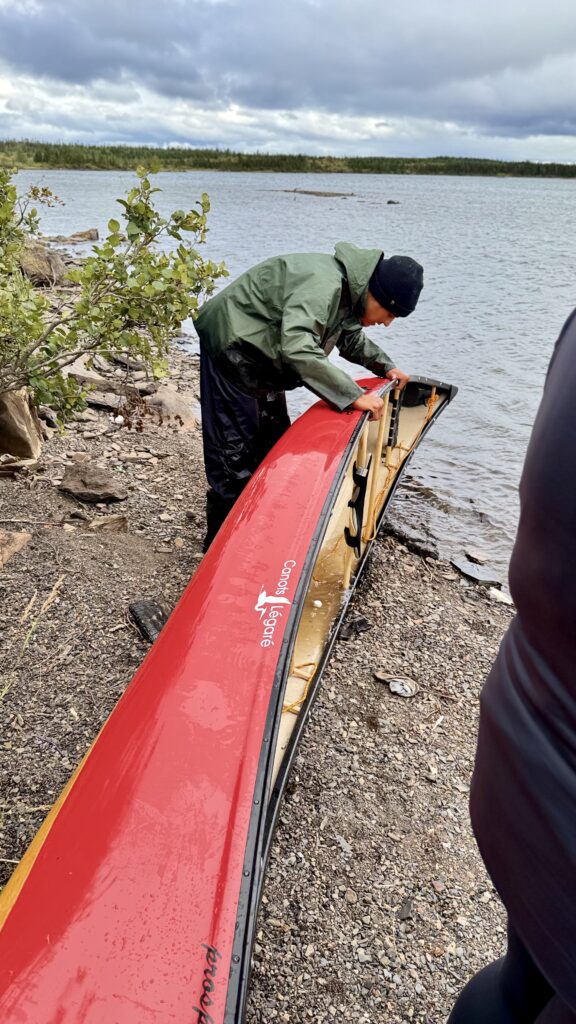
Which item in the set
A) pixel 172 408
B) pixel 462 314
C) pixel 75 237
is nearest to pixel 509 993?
pixel 172 408

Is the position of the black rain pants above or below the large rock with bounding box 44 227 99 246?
above

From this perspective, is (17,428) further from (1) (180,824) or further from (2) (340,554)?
(1) (180,824)

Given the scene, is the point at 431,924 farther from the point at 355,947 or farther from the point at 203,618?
the point at 203,618

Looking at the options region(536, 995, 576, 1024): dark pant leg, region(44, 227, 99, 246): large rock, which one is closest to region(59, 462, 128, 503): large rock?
region(536, 995, 576, 1024): dark pant leg

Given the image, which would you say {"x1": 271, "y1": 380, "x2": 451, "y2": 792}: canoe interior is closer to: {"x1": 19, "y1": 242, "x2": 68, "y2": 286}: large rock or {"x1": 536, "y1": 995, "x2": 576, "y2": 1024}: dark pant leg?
{"x1": 536, "y1": 995, "x2": 576, "y2": 1024}: dark pant leg

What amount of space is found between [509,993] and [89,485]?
414 cm

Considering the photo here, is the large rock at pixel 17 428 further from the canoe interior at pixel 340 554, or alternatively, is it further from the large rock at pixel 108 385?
the canoe interior at pixel 340 554

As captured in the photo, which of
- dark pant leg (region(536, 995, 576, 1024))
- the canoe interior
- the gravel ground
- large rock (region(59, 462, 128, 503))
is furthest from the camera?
large rock (region(59, 462, 128, 503))

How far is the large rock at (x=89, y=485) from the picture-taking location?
4.85 metres

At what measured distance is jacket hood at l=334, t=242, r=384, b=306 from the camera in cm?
406

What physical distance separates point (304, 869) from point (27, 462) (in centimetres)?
358

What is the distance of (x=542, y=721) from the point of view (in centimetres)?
101

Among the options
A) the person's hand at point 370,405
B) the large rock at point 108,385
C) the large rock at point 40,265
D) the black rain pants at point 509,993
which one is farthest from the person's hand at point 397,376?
the large rock at point 40,265

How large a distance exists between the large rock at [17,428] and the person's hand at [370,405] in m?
2.44
